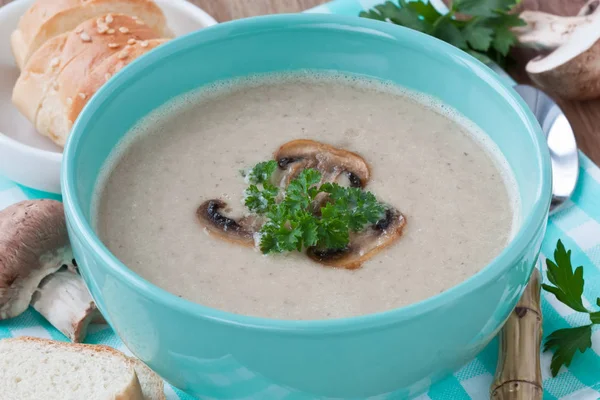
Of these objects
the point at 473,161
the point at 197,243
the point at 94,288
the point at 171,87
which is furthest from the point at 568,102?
the point at 94,288

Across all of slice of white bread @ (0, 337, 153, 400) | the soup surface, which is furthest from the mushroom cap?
the soup surface

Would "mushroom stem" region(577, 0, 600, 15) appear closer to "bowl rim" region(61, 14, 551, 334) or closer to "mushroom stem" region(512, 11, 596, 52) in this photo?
"mushroom stem" region(512, 11, 596, 52)

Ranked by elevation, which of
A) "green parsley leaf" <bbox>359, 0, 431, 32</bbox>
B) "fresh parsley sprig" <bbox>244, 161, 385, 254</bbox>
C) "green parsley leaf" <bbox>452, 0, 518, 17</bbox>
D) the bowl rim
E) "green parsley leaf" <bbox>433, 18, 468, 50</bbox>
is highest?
the bowl rim

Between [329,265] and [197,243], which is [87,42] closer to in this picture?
[197,243]

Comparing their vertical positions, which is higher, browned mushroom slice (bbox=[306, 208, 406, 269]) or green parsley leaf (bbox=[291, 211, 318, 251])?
green parsley leaf (bbox=[291, 211, 318, 251])

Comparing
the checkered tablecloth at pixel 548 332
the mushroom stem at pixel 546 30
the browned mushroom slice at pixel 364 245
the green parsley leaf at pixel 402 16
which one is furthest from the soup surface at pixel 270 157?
the mushroom stem at pixel 546 30

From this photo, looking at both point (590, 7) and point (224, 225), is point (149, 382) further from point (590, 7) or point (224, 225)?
point (590, 7)

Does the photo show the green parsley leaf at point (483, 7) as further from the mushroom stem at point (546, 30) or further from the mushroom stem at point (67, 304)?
the mushroom stem at point (67, 304)
